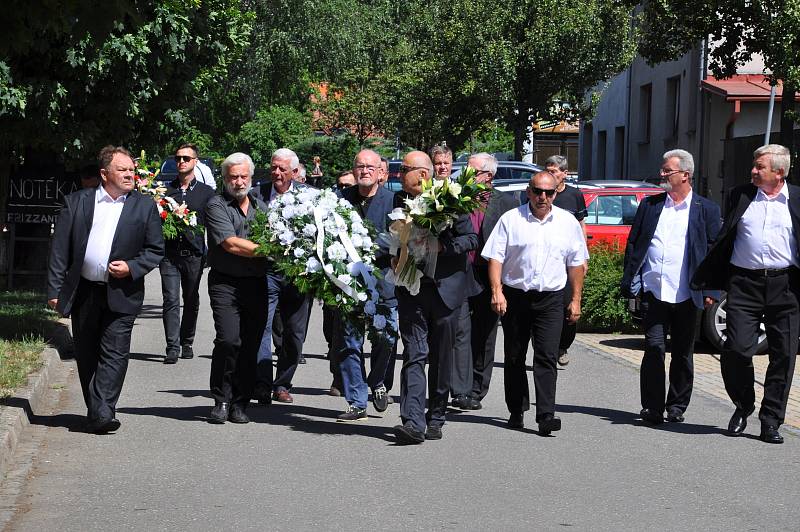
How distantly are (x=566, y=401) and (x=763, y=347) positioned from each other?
3.55 m

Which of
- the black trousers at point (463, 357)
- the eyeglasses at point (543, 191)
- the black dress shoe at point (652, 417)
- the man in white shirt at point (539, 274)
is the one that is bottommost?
the black dress shoe at point (652, 417)

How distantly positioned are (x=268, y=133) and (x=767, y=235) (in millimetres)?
32422

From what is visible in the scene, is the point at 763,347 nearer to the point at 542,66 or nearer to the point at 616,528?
the point at 616,528

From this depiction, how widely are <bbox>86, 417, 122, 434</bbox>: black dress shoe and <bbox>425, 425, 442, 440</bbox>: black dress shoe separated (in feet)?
6.76

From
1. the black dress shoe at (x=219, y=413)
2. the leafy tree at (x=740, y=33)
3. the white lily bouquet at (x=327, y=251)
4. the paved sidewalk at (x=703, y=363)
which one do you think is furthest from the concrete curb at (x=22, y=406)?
the leafy tree at (x=740, y=33)

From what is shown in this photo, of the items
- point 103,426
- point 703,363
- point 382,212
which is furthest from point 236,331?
point 703,363

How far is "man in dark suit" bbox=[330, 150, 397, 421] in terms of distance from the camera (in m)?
9.17

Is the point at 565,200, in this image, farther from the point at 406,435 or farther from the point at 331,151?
the point at 331,151

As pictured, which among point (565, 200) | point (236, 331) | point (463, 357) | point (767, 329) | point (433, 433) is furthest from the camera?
point (565, 200)

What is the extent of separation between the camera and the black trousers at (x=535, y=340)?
8828mm

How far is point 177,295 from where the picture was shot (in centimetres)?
1274

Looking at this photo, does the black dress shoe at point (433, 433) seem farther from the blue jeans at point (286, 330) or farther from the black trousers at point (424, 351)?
the blue jeans at point (286, 330)

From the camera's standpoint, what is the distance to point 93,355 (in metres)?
8.82

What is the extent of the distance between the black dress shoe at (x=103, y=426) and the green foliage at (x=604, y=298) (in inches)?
290
